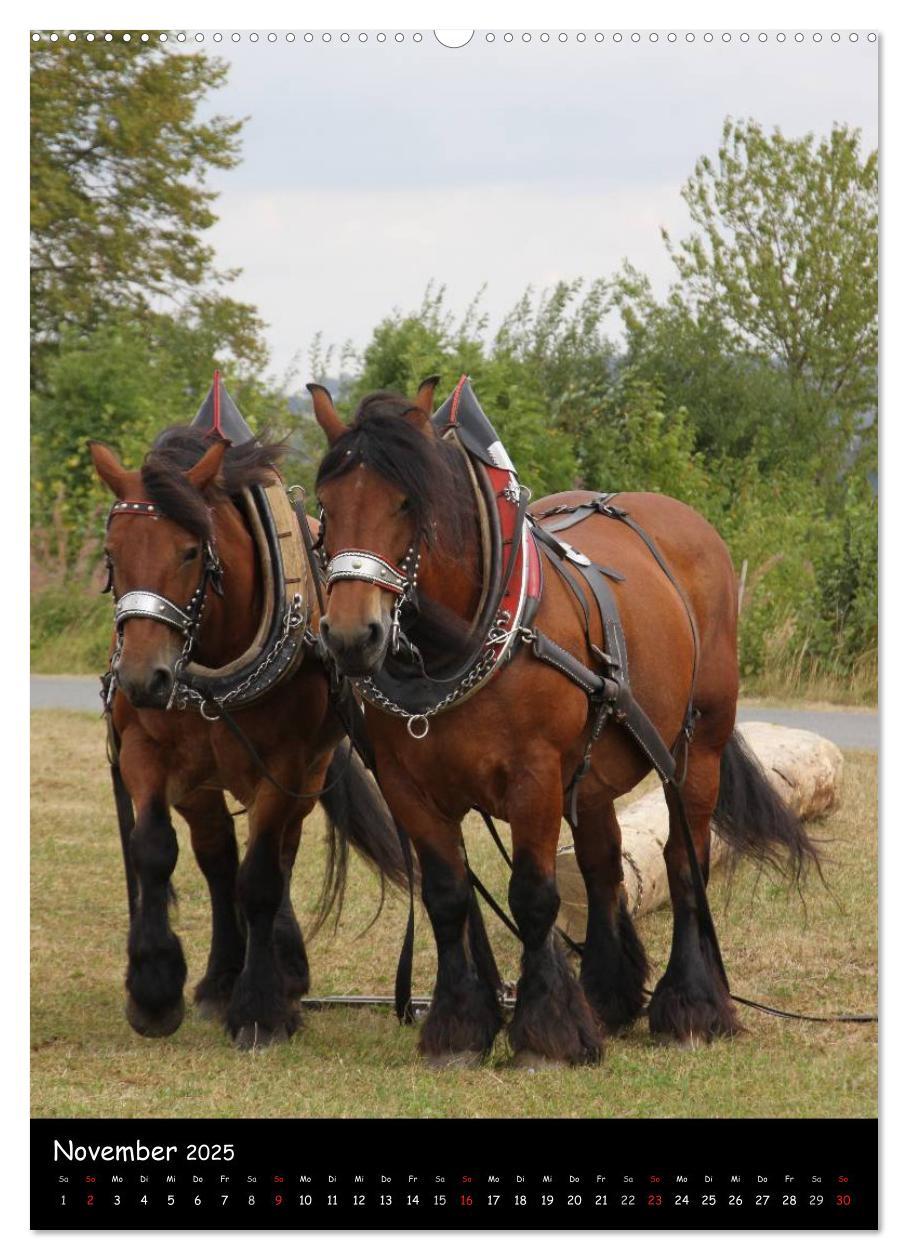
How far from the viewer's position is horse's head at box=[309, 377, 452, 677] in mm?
4156

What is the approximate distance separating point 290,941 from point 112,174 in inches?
108

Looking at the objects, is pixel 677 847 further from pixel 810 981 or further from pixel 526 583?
pixel 526 583

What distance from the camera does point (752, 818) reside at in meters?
6.20

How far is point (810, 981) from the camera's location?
6.07 metres

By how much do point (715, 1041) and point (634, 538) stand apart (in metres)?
1.74

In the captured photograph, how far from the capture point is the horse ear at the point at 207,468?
4.90 metres

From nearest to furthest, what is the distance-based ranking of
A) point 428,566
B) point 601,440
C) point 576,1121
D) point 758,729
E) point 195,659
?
point 576,1121
point 428,566
point 195,659
point 758,729
point 601,440

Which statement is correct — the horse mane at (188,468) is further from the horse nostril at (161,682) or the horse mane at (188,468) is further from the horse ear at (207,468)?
the horse nostril at (161,682)

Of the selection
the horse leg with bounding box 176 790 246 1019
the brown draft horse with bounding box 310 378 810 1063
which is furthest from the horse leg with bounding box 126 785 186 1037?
the brown draft horse with bounding box 310 378 810 1063

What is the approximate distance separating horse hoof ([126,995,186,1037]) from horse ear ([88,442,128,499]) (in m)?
1.70

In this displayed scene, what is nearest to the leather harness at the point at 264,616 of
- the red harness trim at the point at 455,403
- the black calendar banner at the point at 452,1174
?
the red harness trim at the point at 455,403

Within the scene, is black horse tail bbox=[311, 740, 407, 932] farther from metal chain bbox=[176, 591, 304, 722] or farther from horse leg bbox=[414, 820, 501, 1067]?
horse leg bbox=[414, 820, 501, 1067]

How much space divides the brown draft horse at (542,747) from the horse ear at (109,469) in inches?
28.0
